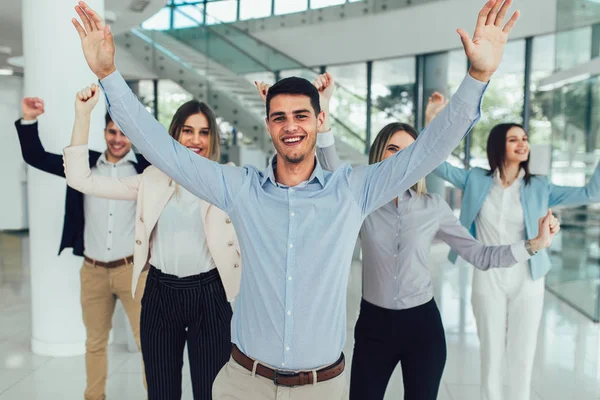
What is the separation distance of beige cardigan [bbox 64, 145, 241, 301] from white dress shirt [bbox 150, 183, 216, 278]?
0.04 meters

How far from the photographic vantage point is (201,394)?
8.12 ft

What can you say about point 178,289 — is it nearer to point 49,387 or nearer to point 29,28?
point 49,387

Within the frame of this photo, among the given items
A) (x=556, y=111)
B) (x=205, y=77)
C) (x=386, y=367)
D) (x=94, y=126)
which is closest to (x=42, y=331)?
(x=94, y=126)

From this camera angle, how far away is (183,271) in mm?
2416

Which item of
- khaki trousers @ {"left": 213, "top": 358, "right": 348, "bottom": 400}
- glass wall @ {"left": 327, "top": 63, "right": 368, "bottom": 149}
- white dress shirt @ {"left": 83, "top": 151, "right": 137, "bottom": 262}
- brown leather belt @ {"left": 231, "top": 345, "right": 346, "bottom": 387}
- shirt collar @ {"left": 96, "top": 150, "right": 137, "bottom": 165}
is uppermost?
glass wall @ {"left": 327, "top": 63, "right": 368, "bottom": 149}

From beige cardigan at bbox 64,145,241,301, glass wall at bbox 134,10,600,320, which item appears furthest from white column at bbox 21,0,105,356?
glass wall at bbox 134,10,600,320

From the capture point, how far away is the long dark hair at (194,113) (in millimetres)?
2496

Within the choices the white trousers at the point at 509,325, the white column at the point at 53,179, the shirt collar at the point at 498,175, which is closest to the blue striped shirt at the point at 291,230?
the white trousers at the point at 509,325

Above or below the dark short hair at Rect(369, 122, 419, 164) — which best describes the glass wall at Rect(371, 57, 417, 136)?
above

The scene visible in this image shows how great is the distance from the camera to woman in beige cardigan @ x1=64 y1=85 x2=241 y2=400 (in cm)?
240

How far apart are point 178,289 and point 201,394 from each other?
0.49 metres

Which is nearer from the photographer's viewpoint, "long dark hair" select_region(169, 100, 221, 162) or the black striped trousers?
the black striped trousers

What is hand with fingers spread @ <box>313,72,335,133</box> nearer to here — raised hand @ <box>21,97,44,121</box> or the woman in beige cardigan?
the woman in beige cardigan

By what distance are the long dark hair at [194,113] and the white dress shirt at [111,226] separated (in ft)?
3.23
